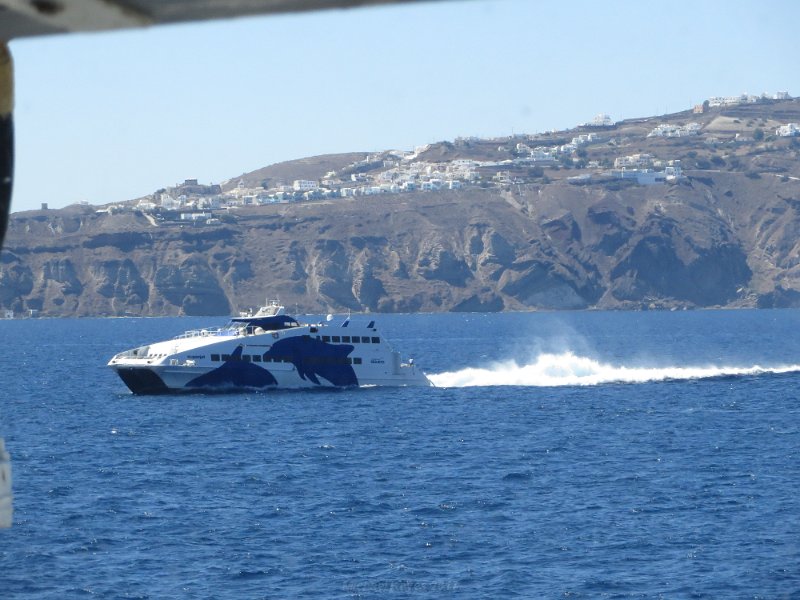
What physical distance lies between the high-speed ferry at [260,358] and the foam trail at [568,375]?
35.7 feet

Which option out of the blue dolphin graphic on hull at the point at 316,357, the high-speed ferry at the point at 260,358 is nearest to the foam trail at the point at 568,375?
the blue dolphin graphic on hull at the point at 316,357

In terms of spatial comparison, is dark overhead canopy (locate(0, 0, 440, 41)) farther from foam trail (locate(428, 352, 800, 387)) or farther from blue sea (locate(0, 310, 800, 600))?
foam trail (locate(428, 352, 800, 387))

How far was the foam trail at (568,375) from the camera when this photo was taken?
9150cm

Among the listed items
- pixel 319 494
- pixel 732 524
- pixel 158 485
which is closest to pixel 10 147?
pixel 732 524

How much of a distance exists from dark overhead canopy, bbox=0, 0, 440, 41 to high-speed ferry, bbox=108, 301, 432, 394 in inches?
2794

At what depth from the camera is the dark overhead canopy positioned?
12.5 feet

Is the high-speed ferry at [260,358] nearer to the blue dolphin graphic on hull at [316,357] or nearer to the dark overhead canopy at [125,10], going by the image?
the blue dolphin graphic on hull at [316,357]

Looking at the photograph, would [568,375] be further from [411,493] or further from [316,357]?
[411,493]

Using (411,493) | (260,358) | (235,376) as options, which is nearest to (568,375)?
(260,358)

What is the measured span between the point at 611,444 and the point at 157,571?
29991mm

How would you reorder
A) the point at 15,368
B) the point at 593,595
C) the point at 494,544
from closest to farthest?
1. the point at 593,595
2. the point at 494,544
3. the point at 15,368

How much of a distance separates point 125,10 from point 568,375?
3741 inches

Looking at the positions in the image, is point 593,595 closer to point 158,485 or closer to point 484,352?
point 158,485

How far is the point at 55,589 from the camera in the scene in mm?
30250
